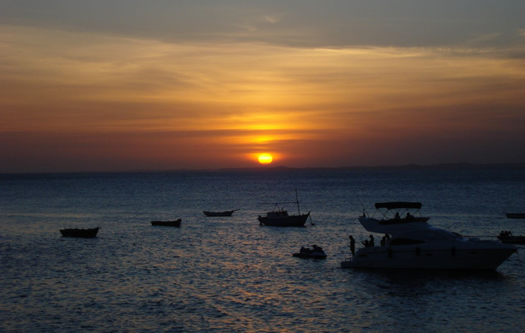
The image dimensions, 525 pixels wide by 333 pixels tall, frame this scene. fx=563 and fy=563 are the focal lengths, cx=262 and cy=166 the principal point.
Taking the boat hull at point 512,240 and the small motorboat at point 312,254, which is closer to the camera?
the small motorboat at point 312,254

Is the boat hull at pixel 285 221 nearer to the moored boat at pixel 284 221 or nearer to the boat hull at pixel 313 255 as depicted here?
the moored boat at pixel 284 221

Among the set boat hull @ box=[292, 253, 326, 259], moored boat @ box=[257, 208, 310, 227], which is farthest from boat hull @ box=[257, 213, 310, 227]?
boat hull @ box=[292, 253, 326, 259]

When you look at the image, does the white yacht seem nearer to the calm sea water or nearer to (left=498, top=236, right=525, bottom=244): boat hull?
the calm sea water

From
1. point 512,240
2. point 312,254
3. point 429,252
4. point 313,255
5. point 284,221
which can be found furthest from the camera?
point 284,221

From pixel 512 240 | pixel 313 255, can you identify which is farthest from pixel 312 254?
pixel 512 240

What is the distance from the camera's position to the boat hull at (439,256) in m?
43.0

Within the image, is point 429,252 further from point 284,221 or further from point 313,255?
point 284,221

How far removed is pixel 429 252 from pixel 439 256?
80 cm

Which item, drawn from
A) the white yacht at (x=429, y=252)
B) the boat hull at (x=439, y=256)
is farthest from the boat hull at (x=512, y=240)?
the boat hull at (x=439, y=256)

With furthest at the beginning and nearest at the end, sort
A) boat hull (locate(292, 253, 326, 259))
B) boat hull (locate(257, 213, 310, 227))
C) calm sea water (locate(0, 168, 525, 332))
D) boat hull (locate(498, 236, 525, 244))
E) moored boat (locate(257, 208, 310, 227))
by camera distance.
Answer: boat hull (locate(257, 213, 310, 227)) < moored boat (locate(257, 208, 310, 227)) < boat hull (locate(498, 236, 525, 244)) < boat hull (locate(292, 253, 326, 259)) < calm sea water (locate(0, 168, 525, 332))

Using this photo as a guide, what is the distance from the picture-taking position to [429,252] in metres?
44.0

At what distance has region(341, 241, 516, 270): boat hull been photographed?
141 ft

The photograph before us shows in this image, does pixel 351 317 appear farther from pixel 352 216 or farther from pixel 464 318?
pixel 352 216

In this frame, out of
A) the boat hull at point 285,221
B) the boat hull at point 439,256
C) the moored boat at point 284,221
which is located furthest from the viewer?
the boat hull at point 285,221
